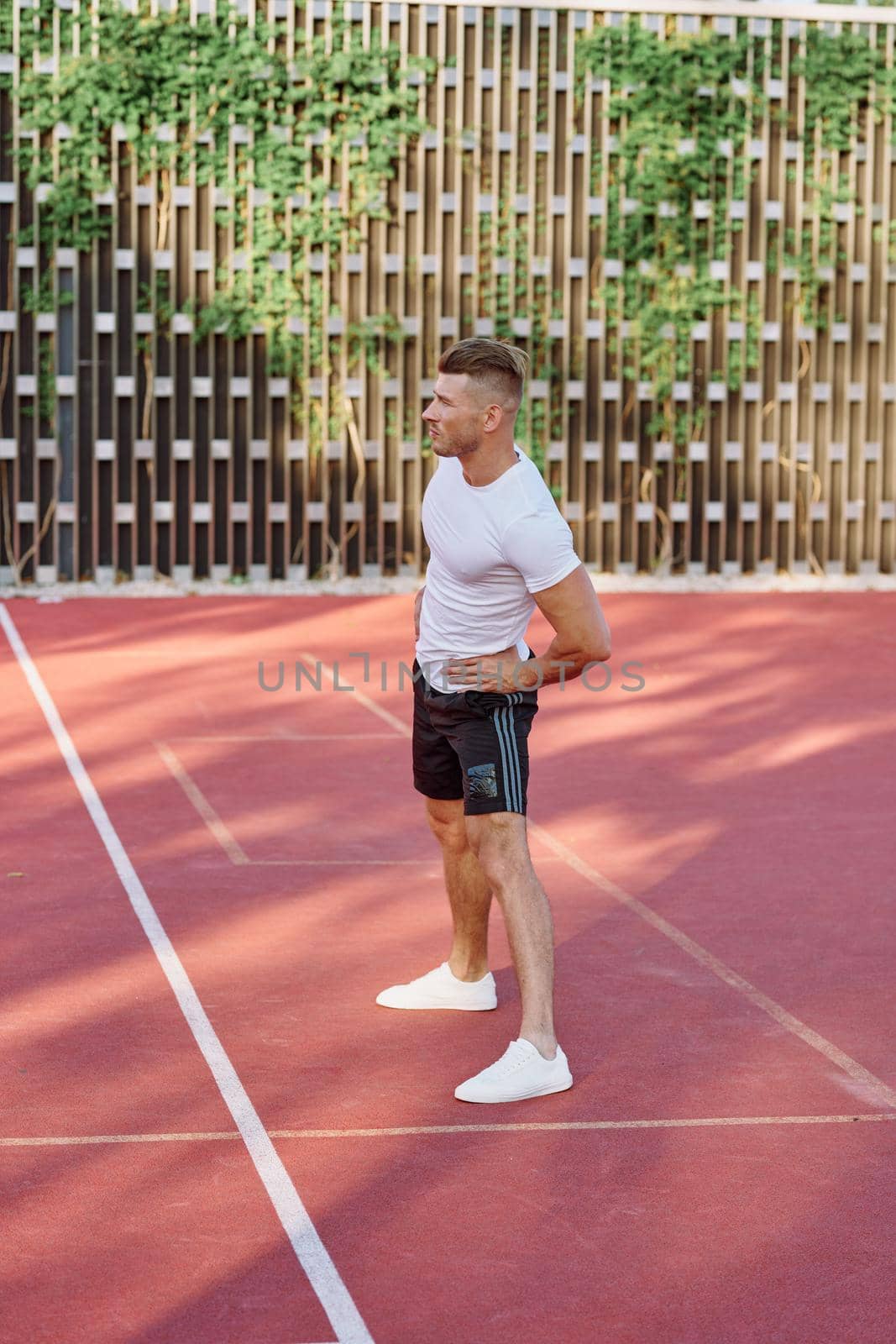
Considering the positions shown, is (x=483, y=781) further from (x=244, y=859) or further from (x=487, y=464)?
(x=244, y=859)

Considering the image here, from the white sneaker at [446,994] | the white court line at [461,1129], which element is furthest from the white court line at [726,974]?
the white sneaker at [446,994]

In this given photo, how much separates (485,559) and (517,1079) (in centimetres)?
125

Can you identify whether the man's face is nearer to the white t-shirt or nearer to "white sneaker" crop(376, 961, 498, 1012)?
the white t-shirt

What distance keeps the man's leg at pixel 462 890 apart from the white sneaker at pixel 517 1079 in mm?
657

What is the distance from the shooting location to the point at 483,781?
15.6 ft

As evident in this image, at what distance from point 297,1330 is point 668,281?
13527 mm

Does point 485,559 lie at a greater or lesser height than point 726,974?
greater

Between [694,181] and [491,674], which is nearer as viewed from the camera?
[491,674]

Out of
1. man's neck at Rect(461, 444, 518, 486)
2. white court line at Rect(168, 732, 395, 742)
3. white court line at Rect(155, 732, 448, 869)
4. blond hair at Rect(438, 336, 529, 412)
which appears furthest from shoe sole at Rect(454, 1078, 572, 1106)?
white court line at Rect(168, 732, 395, 742)

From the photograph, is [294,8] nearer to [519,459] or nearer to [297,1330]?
[519,459]

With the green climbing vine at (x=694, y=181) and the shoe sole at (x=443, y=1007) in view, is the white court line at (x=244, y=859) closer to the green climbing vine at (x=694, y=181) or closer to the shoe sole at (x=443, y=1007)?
the shoe sole at (x=443, y=1007)

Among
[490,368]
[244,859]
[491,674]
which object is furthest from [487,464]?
[244,859]

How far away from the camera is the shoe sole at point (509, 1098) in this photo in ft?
15.0

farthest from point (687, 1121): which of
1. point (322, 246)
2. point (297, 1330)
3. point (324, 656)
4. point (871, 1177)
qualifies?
point (322, 246)
